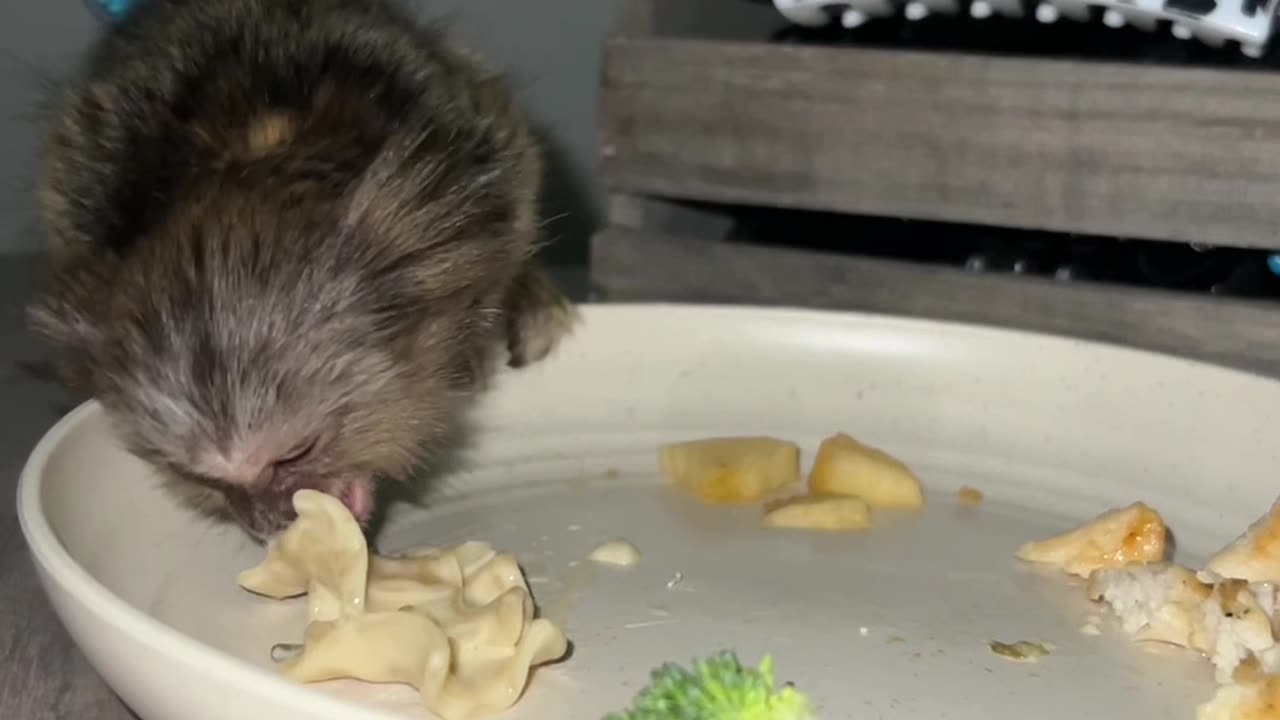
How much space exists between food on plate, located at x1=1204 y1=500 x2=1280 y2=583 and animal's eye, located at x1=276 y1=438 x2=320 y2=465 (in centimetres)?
57

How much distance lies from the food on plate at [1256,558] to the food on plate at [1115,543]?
2.4 inches

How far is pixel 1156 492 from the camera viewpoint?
104cm

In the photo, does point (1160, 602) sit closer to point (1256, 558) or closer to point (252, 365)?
point (1256, 558)

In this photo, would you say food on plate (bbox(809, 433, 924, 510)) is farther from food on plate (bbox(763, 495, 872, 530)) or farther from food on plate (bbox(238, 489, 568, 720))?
food on plate (bbox(238, 489, 568, 720))

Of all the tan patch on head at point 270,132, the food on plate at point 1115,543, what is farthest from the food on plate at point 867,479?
the tan patch on head at point 270,132

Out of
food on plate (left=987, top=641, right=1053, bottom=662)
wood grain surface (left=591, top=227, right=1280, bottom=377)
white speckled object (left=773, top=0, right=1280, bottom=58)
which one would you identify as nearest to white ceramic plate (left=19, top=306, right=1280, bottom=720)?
food on plate (left=987, top=641, right=1053, bottom=662)

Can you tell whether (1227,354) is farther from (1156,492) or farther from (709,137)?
(709,137)

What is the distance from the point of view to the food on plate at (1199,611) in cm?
77

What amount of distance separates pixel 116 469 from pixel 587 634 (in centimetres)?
35

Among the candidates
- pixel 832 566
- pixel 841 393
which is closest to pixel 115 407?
pixel 832 566

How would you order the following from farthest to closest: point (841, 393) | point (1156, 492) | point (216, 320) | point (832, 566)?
point (841, 393) → point (1156, 492) → point (832, 566) → point (216, 320)

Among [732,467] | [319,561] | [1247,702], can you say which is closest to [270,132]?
[319,561]

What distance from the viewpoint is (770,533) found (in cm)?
97

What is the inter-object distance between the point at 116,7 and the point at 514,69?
647mm
